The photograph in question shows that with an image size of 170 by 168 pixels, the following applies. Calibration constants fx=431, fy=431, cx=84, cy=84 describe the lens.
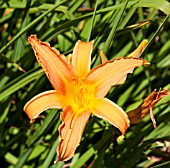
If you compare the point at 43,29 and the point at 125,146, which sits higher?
the point at 43,29

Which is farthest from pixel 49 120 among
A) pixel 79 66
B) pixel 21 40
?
pixel 21 40

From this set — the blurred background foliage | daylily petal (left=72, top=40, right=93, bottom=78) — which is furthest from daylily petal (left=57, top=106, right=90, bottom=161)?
the blurred background foliage

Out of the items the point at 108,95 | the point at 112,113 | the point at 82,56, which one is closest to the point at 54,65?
the point at 82,56

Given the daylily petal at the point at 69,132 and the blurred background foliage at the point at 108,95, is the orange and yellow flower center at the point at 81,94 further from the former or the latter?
the blurred background foliage at the point at 108,95

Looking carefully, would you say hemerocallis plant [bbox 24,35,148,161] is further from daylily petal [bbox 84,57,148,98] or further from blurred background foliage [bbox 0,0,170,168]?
blurred background foliage [bbox 0,0,170,168]

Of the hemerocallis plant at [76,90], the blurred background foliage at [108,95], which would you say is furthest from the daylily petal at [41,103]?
the blurred background foliage at [108,95]

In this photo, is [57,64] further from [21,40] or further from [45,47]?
[21,40]
